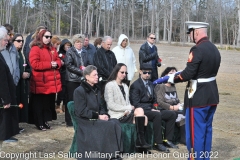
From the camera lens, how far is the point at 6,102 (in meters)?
4.24

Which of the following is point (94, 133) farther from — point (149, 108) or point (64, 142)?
point (149, 108)

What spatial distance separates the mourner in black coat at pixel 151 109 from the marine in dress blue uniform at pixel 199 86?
1012 millimetres

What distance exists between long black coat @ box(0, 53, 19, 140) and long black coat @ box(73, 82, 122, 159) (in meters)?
0.81

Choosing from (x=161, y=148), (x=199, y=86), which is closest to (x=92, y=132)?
(x=161, y=148)

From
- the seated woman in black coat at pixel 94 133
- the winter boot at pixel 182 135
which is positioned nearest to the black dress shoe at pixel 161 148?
the winter boot at pixel 182 135

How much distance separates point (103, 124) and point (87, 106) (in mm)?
341

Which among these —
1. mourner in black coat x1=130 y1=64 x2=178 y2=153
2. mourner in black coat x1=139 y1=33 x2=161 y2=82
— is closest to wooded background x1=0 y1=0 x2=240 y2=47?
mourner in black coat x1=139 y1=33 x2=161 y2=82

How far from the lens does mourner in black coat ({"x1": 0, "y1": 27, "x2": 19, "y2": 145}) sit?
13.8ft

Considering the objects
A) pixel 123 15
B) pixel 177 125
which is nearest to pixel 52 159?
pixel 177 125

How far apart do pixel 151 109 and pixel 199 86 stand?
1519mm

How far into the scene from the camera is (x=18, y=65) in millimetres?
5906

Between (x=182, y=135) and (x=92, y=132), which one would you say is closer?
(x=92, y=132)

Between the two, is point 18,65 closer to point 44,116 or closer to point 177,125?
point 44,116

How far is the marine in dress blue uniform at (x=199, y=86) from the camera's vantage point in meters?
4.33
